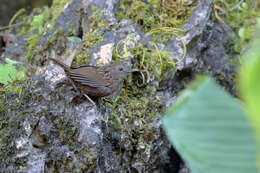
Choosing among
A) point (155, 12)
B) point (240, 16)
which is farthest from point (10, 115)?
point (240, 16)

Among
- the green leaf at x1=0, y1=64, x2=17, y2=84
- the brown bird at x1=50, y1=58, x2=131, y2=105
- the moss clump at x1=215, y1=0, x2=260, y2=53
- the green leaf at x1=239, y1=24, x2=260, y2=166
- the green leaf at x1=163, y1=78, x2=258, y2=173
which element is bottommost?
the moss clump at x1=215, y1=0, x2=260, y2=53

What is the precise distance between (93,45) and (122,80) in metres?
0.54

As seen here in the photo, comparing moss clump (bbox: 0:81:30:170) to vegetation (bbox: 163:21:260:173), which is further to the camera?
moss clump (bbox: 0:81:30:170)

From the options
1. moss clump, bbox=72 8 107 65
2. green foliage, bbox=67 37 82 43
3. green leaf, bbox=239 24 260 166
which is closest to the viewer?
green leaf, bbox=239 24 260 166

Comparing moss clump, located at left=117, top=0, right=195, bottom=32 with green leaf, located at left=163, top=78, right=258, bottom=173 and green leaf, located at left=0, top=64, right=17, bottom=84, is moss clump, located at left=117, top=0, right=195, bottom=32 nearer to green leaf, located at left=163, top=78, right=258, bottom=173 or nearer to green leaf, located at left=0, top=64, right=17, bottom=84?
green leaf, located at left=0, top=64, right=17, bottom=84

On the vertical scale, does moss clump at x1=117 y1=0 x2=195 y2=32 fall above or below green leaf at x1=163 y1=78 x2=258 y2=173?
below

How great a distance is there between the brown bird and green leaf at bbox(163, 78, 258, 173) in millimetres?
2527

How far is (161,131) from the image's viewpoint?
11.1 feet

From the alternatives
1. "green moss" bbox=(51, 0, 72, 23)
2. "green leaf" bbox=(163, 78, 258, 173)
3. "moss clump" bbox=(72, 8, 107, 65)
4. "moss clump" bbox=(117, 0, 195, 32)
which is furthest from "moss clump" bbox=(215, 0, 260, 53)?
"green leaf" bbox=(163, 78, 258, 173)

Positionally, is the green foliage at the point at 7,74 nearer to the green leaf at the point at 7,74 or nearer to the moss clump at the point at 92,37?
the green leaf at the point at 7,74

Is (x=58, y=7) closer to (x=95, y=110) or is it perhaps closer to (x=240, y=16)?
(x=95, y=110)

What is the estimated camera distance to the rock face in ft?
8.49

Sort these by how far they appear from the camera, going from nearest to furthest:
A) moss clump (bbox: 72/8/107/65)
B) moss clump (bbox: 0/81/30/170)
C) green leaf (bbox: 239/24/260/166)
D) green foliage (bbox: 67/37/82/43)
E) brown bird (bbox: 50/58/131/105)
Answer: green leaf (bbox: 239/24/260/166), moss clump (bbox: 0/81/30/170), brown bird (bbox: 50/58/131/105), moss clump (bbox: 72/8/107/65), green foliage (bbox: 67/37/82/43)

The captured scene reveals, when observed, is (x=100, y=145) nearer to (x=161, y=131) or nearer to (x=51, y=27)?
(x=161, y=131)
